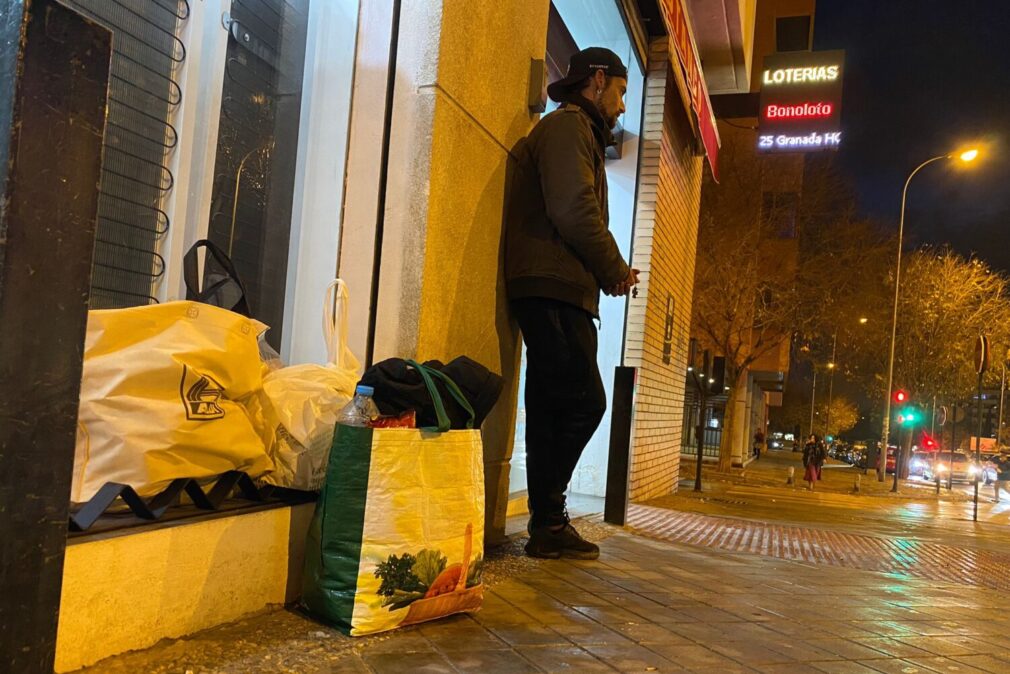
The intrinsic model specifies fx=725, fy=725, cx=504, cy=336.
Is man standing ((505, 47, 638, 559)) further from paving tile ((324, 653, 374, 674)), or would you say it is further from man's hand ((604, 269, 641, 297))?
paving tile ((324, 653, 374, 674))

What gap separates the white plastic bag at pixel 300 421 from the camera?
2.63 m

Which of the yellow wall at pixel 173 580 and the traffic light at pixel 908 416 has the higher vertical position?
the traffic light at pixel 908 416

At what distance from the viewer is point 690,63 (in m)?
9.23

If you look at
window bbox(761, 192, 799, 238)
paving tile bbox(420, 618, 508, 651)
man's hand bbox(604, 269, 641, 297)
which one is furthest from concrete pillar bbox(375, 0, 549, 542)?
window bbox(761, 192, 799, 238)

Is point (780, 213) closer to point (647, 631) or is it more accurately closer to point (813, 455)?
point (813, 455)

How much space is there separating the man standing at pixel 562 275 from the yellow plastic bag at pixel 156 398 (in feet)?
5.33

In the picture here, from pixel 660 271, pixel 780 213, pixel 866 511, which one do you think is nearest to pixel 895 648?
pixel 660 271

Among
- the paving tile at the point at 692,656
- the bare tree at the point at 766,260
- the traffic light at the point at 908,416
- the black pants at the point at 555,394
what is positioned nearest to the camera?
the paving tile at the point at 692,656

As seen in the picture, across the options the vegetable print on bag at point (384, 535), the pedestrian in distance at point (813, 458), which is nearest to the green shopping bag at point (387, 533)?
the vegetable print on bag at point (384, 535)

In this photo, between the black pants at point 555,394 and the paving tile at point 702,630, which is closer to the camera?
the paving tile at point 702,630

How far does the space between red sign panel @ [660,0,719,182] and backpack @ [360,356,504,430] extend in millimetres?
6330

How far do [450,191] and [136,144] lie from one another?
1.27m

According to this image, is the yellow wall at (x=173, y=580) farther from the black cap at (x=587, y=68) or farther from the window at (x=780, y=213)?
the window at (x=780, y=213)

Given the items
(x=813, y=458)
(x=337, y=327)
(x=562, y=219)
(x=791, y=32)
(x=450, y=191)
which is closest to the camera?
(x=337, y=327)
